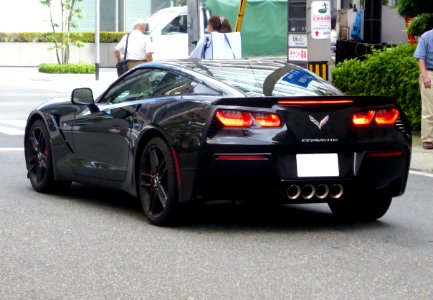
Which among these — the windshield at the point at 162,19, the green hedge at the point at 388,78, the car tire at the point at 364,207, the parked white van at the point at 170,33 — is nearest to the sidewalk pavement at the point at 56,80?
the parked white van at the point at 170,33

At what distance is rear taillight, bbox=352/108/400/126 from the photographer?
865cm

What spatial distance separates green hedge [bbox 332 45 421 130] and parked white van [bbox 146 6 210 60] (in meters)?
17.2

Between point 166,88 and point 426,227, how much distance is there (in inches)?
87.9

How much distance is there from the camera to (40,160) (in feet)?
35.3

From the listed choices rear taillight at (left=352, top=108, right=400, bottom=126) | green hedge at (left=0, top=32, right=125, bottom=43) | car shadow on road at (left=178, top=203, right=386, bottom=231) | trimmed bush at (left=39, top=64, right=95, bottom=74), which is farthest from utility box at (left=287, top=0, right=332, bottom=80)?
green hedge at (left=0, top=32, right=125, bottom=43)

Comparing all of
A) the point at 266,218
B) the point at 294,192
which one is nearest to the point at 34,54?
the point at 266,218

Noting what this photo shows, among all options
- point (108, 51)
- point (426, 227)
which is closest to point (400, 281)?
point (426, 227)

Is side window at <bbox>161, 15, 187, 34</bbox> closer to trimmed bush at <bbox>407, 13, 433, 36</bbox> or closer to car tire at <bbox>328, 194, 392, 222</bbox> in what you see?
trimmed bush at <bbox>407, 13, 433, 36</bbox>

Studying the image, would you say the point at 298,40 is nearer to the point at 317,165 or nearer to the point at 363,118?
the point at 363,118

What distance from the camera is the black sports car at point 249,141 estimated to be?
832 centimetres

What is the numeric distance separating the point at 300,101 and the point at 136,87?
1.83 meters

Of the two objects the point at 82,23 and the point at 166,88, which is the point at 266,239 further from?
the point at 82,23

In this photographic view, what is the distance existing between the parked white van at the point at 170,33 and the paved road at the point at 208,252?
24.7 meters

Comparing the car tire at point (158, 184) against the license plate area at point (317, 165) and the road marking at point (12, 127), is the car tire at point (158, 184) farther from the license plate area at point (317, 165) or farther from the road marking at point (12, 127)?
the road marking at point (12, 127)
